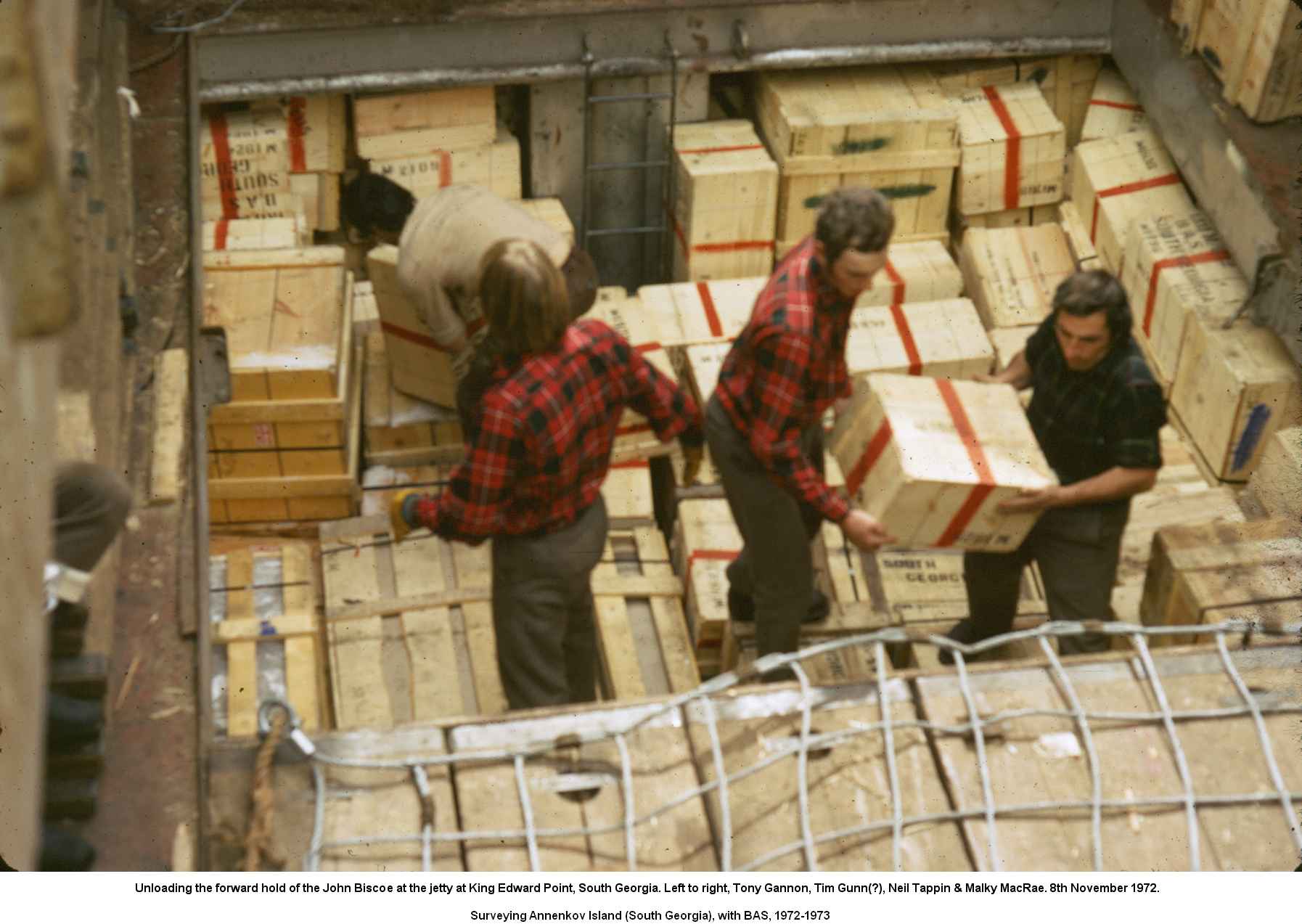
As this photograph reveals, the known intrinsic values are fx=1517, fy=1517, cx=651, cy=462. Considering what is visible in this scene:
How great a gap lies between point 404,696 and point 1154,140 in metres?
5.27

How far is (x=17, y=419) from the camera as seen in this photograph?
197 cm

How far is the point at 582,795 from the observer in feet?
10.8

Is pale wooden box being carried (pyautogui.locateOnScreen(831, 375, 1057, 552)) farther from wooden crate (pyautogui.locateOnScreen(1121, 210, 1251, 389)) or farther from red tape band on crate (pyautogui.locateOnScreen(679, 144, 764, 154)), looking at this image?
red tape band on crate (pyautogui.locateOnScreen(679, 144, 764, 154))

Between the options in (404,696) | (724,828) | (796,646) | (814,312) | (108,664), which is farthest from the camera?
(404,696)

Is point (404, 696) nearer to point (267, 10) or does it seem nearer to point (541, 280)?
point (541, 280)

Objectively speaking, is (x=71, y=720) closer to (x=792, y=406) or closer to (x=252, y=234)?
(x=792, y=406)

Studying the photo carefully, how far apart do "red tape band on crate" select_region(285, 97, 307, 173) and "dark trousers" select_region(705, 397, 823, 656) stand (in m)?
3.68

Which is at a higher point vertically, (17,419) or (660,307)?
(17,419)

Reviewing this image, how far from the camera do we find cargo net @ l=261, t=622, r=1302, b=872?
124 inches

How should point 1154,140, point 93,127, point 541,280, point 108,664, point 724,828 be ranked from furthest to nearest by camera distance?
point 1154,140 → point 93,127 → point 541,280 → point 108,664 → point 724,828

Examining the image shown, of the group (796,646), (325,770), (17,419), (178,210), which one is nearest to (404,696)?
(796,646)

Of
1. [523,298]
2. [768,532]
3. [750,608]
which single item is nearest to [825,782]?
[523,298]

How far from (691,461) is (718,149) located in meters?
3.27

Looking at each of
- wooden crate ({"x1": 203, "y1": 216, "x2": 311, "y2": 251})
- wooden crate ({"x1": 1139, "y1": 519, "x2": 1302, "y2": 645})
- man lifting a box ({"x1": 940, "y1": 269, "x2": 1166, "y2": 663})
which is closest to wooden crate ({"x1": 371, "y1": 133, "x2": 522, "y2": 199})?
wooden crate ({"x1": 203, "y1": 216, "x2": 311, "y2": 251})
